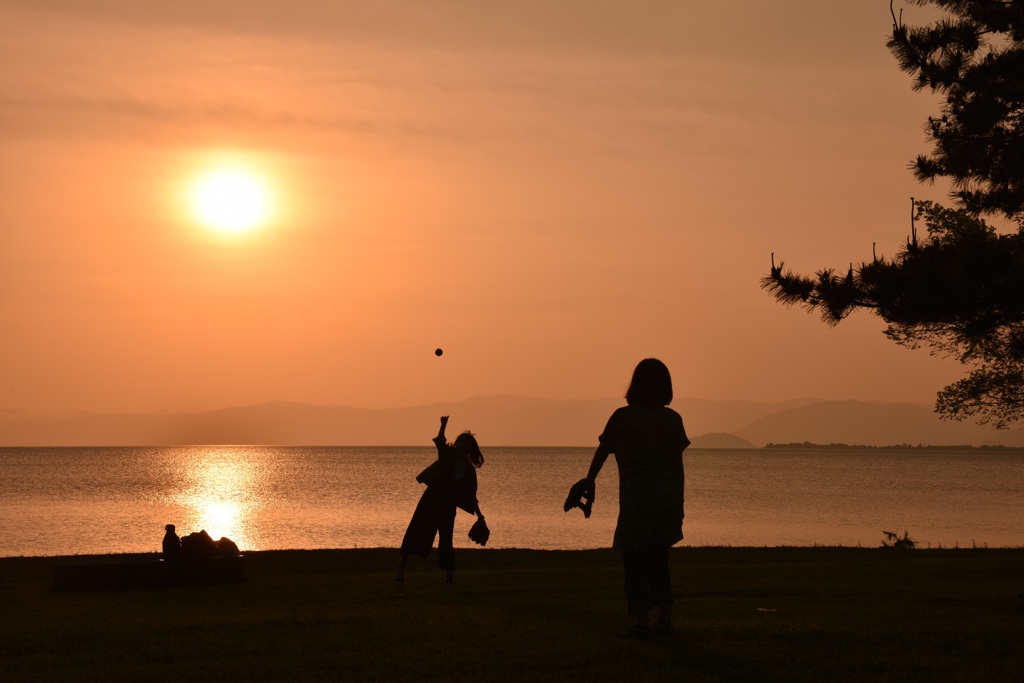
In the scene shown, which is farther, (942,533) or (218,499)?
(218,499)

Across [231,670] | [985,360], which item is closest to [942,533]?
[985,360]

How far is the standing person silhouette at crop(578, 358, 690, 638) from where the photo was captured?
32.9 ft

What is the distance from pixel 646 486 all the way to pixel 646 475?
0.31 feet

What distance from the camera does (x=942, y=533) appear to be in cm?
4881

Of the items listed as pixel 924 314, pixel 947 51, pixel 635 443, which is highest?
pixel 947 51

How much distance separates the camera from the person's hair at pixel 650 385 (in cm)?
1029

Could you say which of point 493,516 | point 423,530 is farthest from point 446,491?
point 493,516

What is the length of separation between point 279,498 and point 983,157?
71.5 meters

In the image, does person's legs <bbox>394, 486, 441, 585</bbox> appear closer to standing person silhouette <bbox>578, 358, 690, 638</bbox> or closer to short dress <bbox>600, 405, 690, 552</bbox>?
standing person silhouette <bbox>578, 358, 690, 638</bbox>

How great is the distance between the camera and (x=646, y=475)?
10125 mm

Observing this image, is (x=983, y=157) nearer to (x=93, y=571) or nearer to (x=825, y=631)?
(x=825, y=631)

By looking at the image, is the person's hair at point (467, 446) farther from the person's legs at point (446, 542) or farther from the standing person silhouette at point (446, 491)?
the person's legs at point (446, 542)

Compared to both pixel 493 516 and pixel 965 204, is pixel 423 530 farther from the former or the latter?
pixel 493 516

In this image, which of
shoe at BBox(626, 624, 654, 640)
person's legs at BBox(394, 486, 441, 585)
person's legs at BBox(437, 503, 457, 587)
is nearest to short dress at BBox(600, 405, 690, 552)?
shoe at BBox(626, 624, 654, 640)
